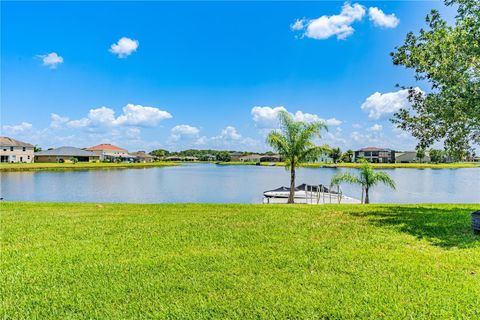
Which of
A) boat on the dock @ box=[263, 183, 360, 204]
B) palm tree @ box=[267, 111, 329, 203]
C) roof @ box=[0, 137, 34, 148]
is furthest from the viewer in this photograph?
roof @ box=[0, 137, 34, 148]

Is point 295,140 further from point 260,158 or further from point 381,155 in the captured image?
point 260,158

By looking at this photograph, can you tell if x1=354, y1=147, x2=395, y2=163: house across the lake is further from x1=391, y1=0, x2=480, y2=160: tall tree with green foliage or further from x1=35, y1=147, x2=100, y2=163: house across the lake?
x1=391, y1=0, x2=480, y2=160: tall tree with green foliage

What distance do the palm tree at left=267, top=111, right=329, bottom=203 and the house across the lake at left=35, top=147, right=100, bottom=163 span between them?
80479 mm

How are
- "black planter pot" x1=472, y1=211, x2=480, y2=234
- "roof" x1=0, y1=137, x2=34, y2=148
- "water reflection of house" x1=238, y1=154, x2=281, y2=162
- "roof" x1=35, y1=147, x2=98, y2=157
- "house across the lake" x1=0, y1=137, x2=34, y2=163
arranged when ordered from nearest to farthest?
1. "black planter pot" x1=472, y1=211, x2=480, y2=234
2. "roof" x1=0, y1=137, x2=34, y2=148
3. "house across the lake" x1=0, y1=137, x2=34, y2=163
4. "roof" x1=35, y1=147, x2=98, y2=157
5. "water reflection of house" x1=238, y1=154, x2=281, y2=162

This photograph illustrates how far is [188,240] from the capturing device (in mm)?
6902

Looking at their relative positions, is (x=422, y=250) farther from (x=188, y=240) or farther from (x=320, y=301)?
(x=188, y=240)

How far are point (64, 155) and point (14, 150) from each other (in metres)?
14.5

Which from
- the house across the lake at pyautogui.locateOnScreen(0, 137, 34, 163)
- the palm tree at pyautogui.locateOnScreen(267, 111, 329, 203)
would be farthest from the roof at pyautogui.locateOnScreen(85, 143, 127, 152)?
the palm tree at pyautogui.locateOnScreen(267, 111, 329, 203)

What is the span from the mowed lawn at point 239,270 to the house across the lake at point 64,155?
88230 mm

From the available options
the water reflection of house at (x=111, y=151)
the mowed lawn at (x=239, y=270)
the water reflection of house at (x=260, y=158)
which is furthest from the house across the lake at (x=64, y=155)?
the water reflection of house at (x=260, y=158)

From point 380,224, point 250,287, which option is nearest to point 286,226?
point 380,224

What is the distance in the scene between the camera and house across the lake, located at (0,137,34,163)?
73375 millimetres

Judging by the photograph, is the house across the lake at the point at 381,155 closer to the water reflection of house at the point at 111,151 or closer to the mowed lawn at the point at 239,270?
the water reflection of house at the point at 111,151

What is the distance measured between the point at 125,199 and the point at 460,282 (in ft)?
85.1
